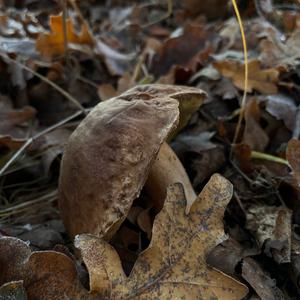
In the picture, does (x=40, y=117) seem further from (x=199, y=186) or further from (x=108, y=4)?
(x=108, y=4)

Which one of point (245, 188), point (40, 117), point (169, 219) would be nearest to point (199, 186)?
point (245, 188)

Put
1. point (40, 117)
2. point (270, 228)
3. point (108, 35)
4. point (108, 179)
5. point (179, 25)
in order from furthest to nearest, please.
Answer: point (179, 25) < point (108, 35) < point (40, 117) < point (270, 228) < point (108, 179)

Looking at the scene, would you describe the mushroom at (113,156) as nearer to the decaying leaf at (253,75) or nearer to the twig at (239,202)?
the twig at (239,202)

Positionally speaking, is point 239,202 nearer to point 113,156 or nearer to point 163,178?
point 163,178

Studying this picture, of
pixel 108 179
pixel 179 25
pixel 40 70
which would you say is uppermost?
pixel 108 179

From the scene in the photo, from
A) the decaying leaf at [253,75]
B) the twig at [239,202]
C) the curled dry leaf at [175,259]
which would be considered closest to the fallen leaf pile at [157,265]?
the curled dry leaf at [175,259]

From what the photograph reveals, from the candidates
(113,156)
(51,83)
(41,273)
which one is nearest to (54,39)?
(51,83)
